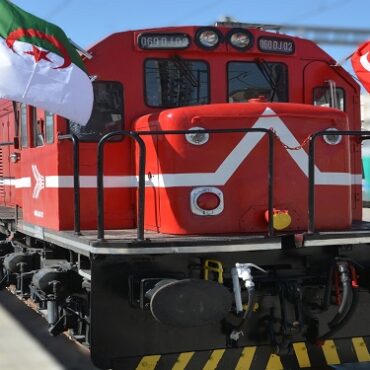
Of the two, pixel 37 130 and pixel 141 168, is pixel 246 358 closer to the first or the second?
pixel 141 168

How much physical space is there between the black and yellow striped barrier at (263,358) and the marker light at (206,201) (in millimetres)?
1083

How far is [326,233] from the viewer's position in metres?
4.61

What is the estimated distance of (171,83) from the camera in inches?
221

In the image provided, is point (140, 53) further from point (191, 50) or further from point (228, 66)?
point (228, 66)

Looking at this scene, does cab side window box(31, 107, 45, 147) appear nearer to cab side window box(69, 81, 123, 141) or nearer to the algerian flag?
cab side window box(69, 81, 123, 141)

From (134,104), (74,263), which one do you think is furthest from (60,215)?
(134,104)

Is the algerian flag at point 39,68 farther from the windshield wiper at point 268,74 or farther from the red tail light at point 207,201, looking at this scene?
the windshield wiper at point 268,74

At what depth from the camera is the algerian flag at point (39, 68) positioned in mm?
4570

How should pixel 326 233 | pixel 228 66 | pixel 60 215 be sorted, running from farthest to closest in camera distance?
1. pixel 228 66
2. pixel 60 215
3. pixel 326 233

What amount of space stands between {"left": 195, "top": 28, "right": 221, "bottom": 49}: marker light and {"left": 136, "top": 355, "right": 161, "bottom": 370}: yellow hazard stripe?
2.83m

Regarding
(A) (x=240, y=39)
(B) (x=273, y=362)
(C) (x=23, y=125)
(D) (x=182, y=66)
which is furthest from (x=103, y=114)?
(B) (x=273, y=362)

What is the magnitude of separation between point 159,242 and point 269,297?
105 cm

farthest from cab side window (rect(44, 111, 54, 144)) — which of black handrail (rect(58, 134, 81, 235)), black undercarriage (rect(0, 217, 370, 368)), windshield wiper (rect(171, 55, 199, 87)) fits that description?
windshield wiper (rect(171, 55, 199, 87))

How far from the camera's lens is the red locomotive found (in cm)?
439
